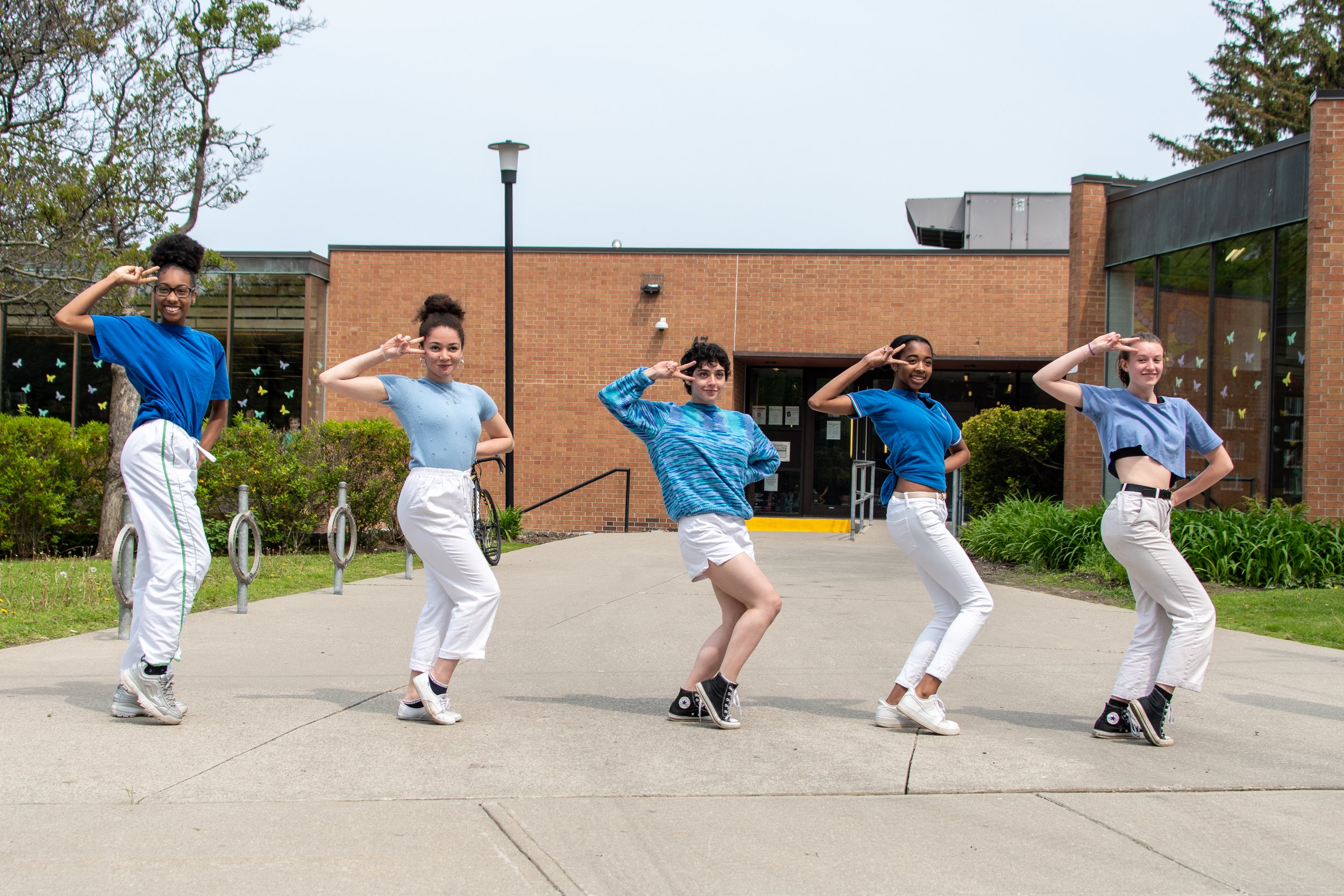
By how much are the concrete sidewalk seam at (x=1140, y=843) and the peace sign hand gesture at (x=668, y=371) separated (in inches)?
88.3

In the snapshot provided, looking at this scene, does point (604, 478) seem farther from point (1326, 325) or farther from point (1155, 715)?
point (1155, 715)

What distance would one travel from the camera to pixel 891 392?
5.36 m

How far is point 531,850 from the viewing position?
3549 millimetres

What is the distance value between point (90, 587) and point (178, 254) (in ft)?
17.7

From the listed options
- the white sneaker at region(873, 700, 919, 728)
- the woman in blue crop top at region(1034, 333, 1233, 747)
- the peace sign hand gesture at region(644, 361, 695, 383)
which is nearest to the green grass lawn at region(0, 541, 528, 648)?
the peace sign hand gesture at region(644, 361, 695, 383)

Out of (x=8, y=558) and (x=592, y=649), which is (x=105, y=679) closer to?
(x=592, y=649)

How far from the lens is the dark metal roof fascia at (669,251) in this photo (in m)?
20.6

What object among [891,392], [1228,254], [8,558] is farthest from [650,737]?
[8,558]

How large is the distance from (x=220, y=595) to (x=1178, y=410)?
24.6 ft

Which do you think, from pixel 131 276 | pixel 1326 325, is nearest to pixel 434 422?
pixel 131 276

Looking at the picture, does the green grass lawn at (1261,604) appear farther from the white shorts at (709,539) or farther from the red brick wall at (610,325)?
the red brick wall at (610,325)

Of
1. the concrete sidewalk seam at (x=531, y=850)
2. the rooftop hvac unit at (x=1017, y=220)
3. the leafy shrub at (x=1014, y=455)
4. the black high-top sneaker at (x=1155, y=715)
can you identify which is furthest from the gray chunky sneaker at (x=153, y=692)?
the rooftop hvac unit at (x=1017, y=220)

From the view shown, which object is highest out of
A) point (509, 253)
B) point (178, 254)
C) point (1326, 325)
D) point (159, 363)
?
point (509, 253)

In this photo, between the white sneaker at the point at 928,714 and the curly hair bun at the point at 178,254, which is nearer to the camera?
the white sneaker at the point at 928,714
